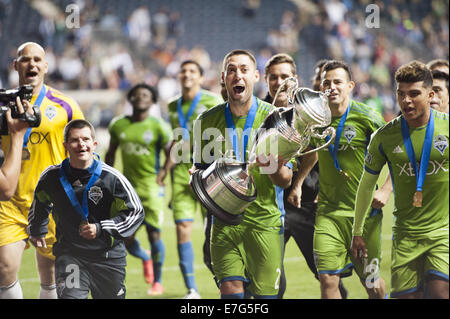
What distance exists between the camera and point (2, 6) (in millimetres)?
22438

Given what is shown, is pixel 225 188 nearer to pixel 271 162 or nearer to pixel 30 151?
pixel 271 162

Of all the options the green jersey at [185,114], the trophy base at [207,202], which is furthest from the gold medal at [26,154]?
the green jersey at [185,114]

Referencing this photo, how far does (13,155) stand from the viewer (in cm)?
430

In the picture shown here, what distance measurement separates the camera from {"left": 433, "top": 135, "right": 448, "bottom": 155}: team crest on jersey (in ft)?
14.7

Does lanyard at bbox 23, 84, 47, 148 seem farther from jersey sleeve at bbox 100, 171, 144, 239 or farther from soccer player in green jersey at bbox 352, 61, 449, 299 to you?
soccer player in green jersey at bbox 352, 61, 449, 299

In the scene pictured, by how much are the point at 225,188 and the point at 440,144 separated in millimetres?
1461

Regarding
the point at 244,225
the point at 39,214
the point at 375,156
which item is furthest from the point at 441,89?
the point at 39,214

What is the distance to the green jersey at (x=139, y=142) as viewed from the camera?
7762 millimetres

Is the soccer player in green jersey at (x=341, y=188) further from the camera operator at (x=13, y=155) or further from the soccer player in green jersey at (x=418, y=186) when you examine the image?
the camera operator at (x=13, y=155)

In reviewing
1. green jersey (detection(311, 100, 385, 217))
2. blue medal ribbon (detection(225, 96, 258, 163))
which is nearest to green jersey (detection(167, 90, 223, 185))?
green jersey (detection(311, 100, 385, 217))

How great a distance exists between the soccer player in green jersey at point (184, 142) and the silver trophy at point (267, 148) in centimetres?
312
